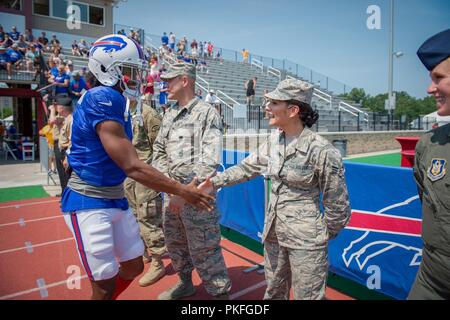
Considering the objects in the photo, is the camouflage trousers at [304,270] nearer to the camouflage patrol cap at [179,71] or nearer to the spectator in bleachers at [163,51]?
the camouflage patrol cap at [179,71]

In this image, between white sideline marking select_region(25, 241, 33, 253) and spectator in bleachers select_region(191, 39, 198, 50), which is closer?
white sideline marking select_region(25, 241, 33, 253)

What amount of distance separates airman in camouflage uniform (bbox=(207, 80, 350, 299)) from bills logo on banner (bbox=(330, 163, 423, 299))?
3.87 ft

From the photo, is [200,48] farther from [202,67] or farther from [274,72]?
[274,72]

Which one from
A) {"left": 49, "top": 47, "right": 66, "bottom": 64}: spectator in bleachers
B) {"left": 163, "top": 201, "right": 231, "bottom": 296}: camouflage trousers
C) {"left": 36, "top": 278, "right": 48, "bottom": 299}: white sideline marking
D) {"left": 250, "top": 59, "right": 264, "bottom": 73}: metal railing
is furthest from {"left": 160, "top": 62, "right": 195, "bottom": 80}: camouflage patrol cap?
{"left": 250, "top": 59, "right": 264, "bottom": 73}: metal railing

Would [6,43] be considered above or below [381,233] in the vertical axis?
above

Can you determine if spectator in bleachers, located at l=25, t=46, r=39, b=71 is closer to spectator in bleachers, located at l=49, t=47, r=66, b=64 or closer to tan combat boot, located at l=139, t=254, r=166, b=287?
spectator in bleachers, located at l=49, t=47, r=66, b=64

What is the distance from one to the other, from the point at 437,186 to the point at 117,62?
2212mm

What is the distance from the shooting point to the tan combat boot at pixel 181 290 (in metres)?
3.55

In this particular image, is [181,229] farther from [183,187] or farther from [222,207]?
[222,207]

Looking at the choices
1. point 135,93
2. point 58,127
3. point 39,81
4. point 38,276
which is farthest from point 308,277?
point 39,81

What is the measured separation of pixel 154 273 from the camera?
13.3 feet

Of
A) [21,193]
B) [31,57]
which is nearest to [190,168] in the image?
[21,193]

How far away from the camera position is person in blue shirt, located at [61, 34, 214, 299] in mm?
2229

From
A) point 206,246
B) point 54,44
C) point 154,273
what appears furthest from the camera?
point 54,44
